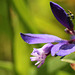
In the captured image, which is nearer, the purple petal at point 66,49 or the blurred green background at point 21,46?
the purple petal at point 66,49

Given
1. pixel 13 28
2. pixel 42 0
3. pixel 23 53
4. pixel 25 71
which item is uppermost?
pixel 42 0

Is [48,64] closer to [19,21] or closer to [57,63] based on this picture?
[57,63]

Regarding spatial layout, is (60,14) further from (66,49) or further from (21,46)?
(21,46)

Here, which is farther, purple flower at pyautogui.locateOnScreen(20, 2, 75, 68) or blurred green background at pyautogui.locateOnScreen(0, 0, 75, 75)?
blurred green background at pyautogui.locateOnScreen(0, 0, 75, 75)

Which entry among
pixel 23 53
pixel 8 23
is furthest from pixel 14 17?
pixel 23 53

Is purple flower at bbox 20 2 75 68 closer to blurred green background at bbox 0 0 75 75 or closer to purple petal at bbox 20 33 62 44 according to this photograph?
purple petal at bbox 20 33 62 44

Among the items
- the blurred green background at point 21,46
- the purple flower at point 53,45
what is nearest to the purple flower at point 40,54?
the purple flower at point 53,45

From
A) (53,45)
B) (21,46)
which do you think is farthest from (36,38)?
(21,46)

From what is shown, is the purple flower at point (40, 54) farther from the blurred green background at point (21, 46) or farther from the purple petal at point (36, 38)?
the blurred green background at point (21, 46)

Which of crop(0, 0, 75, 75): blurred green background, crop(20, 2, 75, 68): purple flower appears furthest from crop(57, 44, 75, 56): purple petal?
crop(0, 0, 75, 75): blurred green background
